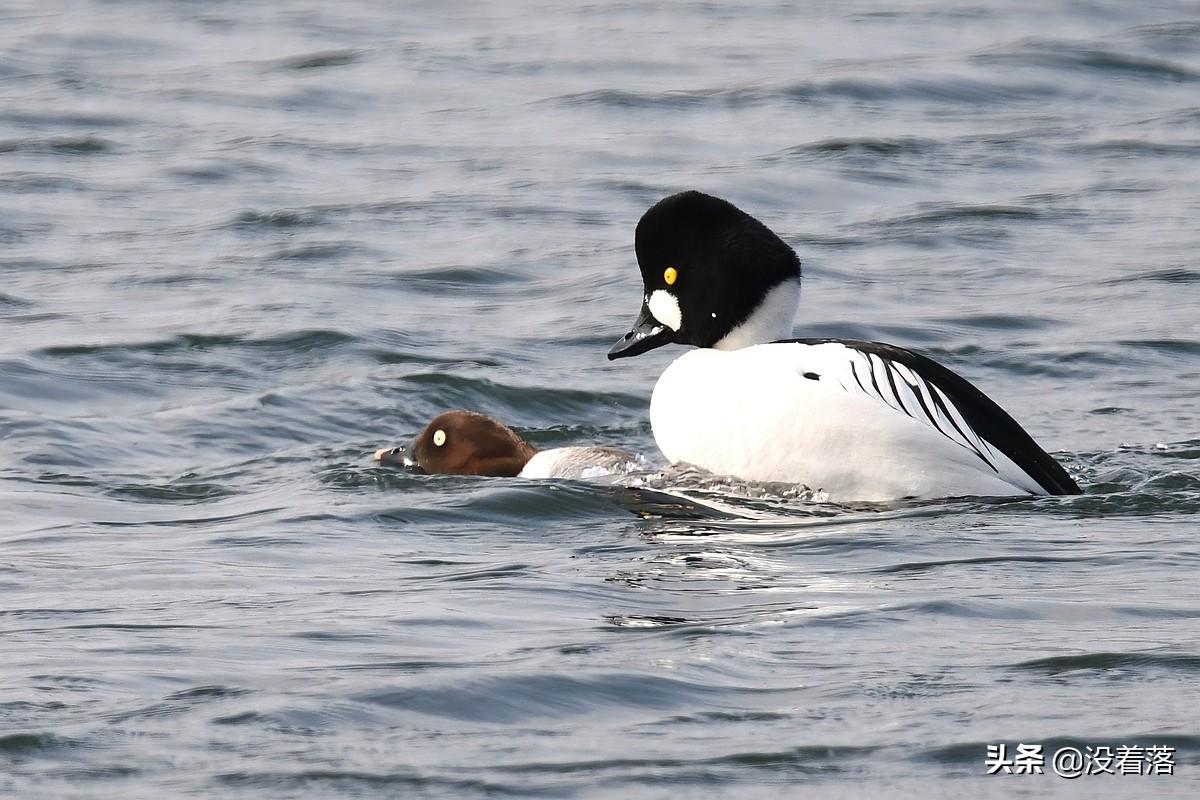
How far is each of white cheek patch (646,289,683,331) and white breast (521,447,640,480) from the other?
547 mm

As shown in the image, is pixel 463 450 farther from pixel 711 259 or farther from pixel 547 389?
pixel 547 389

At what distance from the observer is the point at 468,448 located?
8.58 meters

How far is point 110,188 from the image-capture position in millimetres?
15406

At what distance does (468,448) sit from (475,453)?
0.04 metres

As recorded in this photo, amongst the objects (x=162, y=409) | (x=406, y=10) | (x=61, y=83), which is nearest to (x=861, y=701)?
(x=162, y=409)

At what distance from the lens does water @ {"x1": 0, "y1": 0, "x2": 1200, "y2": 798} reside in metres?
4.80

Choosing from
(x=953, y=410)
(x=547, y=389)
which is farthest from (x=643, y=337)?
(x=547, y=389)

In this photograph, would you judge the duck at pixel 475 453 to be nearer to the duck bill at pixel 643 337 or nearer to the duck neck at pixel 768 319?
the duck bill at pixel 643 337

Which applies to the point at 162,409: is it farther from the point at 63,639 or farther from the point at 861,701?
the point at 861,701

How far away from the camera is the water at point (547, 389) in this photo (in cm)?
480

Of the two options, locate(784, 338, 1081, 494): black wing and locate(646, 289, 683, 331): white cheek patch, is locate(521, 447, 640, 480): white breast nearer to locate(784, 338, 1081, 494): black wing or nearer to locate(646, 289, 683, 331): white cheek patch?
locate(646, 289, 683, 331): white cheek patch

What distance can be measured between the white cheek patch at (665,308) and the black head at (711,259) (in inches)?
0.4

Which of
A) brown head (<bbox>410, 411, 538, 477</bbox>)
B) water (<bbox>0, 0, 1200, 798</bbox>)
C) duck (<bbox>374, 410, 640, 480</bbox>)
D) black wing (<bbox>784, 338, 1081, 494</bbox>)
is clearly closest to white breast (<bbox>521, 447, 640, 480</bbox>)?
duck (<bbox>374, 410, 640, 480</bbox>)

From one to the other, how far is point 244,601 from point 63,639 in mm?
663
